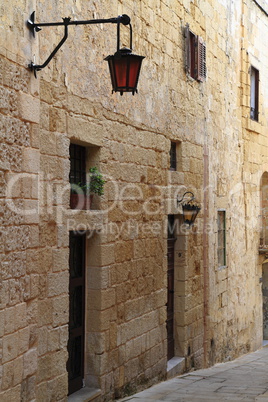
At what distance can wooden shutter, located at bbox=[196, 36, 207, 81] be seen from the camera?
408 inches

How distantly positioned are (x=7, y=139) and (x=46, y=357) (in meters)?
2.10

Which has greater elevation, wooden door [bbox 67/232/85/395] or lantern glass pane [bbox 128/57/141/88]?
lantern glass pane [bbox 128/57/141/88]

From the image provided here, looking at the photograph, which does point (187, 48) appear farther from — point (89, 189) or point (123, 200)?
point (89, 189)

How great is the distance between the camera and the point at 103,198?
7207 mm

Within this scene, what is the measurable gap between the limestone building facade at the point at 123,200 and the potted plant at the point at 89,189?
0.34 feet

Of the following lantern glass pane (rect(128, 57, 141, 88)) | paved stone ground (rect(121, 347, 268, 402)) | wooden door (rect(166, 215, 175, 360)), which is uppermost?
lantern glass pane (rect(128, 57, 141, 88))

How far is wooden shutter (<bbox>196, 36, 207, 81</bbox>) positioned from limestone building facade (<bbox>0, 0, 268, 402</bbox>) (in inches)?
1.3

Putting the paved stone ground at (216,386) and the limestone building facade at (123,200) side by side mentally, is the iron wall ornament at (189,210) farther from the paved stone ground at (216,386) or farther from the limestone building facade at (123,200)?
the paved stone ground at (216,386)

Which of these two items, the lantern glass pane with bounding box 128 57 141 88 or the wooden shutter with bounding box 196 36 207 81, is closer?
the lantern glass pane with bounding box 128 57 141 88

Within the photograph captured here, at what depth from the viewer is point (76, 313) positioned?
23.1ft

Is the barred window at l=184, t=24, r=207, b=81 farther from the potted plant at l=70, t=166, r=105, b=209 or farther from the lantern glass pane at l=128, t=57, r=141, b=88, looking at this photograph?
the lantern glass pane at l=128, t=57, r=141, b=88

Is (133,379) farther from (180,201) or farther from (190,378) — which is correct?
(180,201)

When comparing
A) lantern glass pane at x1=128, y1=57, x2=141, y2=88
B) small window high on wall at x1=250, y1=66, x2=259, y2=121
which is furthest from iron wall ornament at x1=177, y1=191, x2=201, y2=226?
small window high on wall at x1=250, y1=66, x2=259, y2=121

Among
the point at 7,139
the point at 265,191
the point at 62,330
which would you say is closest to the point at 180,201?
the point at 62,330
